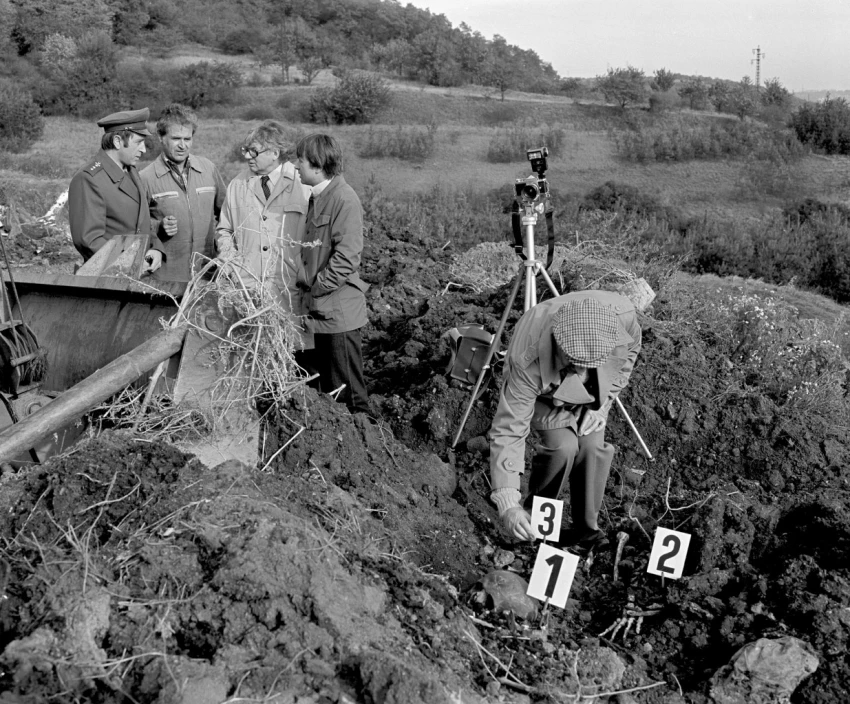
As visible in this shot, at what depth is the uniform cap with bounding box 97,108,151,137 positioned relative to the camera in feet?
17.4

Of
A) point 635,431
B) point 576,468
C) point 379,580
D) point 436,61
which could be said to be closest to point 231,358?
point 379,580

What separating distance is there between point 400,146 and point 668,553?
18086 millimetres

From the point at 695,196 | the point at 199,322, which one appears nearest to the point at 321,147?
the point at 199,322

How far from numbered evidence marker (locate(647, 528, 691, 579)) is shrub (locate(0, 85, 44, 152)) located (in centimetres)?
2209

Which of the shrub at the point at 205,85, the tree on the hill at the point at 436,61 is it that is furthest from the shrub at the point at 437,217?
the tree on the hill at the point at 436,61

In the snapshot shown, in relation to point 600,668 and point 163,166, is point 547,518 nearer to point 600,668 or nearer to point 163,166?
point 600,668

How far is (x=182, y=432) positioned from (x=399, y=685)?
6.10ft

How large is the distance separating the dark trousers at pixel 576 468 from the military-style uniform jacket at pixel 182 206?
9.36 ft

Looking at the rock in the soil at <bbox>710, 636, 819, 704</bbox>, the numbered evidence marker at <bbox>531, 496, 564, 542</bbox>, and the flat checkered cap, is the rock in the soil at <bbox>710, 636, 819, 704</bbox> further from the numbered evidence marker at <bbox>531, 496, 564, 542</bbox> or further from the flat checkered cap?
the flat checkered cap

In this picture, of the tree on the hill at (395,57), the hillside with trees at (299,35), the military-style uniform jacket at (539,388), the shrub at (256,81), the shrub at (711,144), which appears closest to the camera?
the military-style uniform jacket at (539,388)

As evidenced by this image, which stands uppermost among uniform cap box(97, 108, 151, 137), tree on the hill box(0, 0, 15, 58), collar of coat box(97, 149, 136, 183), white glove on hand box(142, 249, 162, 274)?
tree on the hill box(0, 0, 15, 58)

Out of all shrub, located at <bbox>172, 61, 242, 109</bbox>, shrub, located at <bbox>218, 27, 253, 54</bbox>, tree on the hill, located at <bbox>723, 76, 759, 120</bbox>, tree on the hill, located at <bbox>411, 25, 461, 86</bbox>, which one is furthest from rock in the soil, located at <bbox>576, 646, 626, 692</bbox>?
shrub, located at <bbox>218, 27, 253, 54</bbox>

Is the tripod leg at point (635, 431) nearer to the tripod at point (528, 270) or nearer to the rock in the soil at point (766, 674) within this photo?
the tripod at point (528, 270)

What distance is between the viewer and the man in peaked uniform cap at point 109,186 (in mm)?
5305
